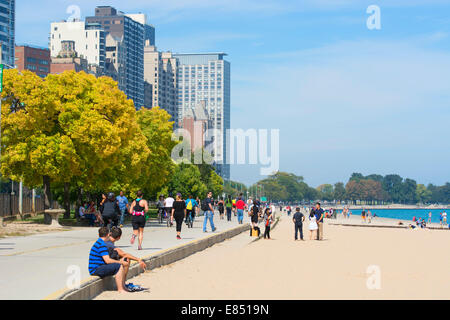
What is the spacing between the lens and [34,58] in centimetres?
17438

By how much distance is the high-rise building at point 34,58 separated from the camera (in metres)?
174

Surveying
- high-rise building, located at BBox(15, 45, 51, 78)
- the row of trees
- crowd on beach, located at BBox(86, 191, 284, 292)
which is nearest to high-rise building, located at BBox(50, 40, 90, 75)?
high-rise building, located at BBox(15, 45, 51, 78)

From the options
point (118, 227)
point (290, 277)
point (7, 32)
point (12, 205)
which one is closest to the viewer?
point (118, 227)

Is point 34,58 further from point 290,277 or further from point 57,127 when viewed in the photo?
point 290,277

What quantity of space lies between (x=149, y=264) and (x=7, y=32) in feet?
559

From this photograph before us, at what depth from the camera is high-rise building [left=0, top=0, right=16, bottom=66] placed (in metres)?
170

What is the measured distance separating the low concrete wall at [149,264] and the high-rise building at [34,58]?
499ft

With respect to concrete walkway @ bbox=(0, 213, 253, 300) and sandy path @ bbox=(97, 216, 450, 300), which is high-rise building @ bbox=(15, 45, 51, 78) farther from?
sandy path @ bbox=(97, 216, 450, 300)

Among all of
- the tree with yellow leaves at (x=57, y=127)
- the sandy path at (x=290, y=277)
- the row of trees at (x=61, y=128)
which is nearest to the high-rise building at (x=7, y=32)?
the row of trees at (x=61, y=128)

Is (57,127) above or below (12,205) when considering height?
above

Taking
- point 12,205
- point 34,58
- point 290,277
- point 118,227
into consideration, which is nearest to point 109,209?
point 118,227

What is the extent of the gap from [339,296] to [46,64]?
17190 cm
